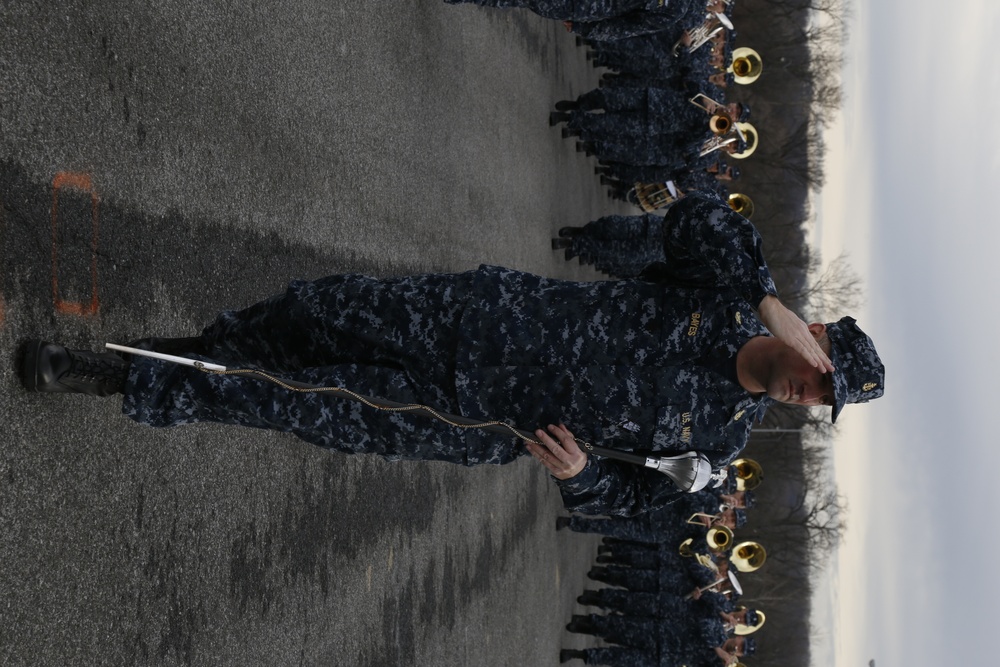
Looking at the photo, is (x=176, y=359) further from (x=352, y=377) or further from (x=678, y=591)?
(x=678, y=591)

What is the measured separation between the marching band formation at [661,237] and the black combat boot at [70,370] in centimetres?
660

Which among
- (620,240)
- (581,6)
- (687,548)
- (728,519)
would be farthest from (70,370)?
(728,519)

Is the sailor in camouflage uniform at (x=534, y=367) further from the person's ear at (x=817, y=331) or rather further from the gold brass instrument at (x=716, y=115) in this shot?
the gold brass instrument at (x=716, y=115)

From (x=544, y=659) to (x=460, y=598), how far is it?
9.48 ft

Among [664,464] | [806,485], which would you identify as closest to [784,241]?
[806,485]

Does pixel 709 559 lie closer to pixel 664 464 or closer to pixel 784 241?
pixel 664 464

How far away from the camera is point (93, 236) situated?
3.40 metres

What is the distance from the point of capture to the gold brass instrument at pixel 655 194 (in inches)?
447

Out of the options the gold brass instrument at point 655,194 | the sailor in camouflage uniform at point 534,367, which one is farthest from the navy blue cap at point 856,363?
the gold brass instrument at point 655,194

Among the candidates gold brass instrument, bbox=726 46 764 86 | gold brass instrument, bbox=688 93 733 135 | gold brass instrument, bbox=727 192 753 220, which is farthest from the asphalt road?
gold brass instrument, bbox=726 46 764 86

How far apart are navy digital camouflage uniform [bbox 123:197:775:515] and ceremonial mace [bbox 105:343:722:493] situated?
0.16ft

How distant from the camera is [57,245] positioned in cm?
318

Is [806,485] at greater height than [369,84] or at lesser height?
lesser

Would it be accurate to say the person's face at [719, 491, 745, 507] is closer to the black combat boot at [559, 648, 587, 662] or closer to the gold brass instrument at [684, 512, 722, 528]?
the gold brass instrument at [684, 512, 722, 528]
